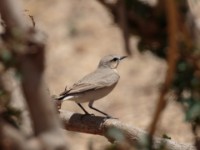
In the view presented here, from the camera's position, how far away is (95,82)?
225 inches

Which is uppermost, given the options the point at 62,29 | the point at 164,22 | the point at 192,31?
the point at 62,29

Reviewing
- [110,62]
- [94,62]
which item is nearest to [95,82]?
[110,62]

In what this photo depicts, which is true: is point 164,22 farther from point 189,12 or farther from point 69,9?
point 69,9

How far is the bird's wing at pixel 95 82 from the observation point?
5.56 metres

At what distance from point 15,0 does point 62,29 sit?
9.49 metres

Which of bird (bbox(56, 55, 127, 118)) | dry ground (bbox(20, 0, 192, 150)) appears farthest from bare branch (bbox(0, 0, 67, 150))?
dry ground (bbox(20, 0, 192, 150))

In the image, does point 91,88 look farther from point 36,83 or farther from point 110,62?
point 36,83

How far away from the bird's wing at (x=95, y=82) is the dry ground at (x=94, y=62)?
238cm

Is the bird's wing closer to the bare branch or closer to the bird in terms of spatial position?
the bird

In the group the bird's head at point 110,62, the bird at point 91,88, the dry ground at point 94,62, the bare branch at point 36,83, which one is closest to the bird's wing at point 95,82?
the bird at point 91,88

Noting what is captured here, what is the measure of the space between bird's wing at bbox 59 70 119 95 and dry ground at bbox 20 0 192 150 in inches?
93.7

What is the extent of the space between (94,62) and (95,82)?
5154mm

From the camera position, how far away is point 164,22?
6801mm

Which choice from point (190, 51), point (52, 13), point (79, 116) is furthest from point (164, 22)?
point (52, 13)
